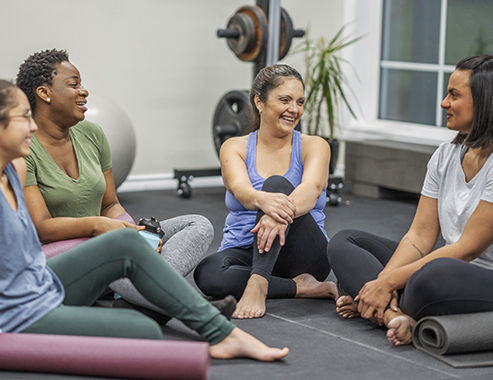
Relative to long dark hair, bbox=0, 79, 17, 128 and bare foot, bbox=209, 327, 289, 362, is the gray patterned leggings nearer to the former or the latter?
bare foot, bbox=209, 327, 289, 362

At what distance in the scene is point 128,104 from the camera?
5.28 m

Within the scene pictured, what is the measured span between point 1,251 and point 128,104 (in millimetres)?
3516

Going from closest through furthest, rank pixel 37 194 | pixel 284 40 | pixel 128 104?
1. pixel 37 194
2. pixel 284 40
3. pixel 128 104

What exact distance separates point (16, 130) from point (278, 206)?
967 mm

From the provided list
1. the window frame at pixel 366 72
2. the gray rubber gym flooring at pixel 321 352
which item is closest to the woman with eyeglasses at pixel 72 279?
the gray rubber gym flooring at pixel 321 352

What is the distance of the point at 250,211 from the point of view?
2803mm

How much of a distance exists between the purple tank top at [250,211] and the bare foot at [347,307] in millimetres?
315

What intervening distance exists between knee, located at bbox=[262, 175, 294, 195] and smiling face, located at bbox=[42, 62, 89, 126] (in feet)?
2.21

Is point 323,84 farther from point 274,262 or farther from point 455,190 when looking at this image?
point 455,190

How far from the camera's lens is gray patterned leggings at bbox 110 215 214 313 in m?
2.40

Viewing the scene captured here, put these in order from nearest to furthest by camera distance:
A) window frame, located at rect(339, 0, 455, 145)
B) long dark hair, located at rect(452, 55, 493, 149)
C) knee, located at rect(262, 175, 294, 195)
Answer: long dark hair, located at rect(452, 55, 493, 149), knee, located at rect(262, 175, 294, 195), window frame, located at rect(339, 0, 455, 145)

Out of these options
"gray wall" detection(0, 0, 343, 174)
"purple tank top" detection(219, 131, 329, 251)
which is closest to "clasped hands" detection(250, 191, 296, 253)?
"purple tank top" detection(219, 131, 329, 251)

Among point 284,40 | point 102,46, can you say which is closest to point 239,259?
point 284,40

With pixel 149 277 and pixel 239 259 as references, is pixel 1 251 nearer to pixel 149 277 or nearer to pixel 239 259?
pixel 149 277
